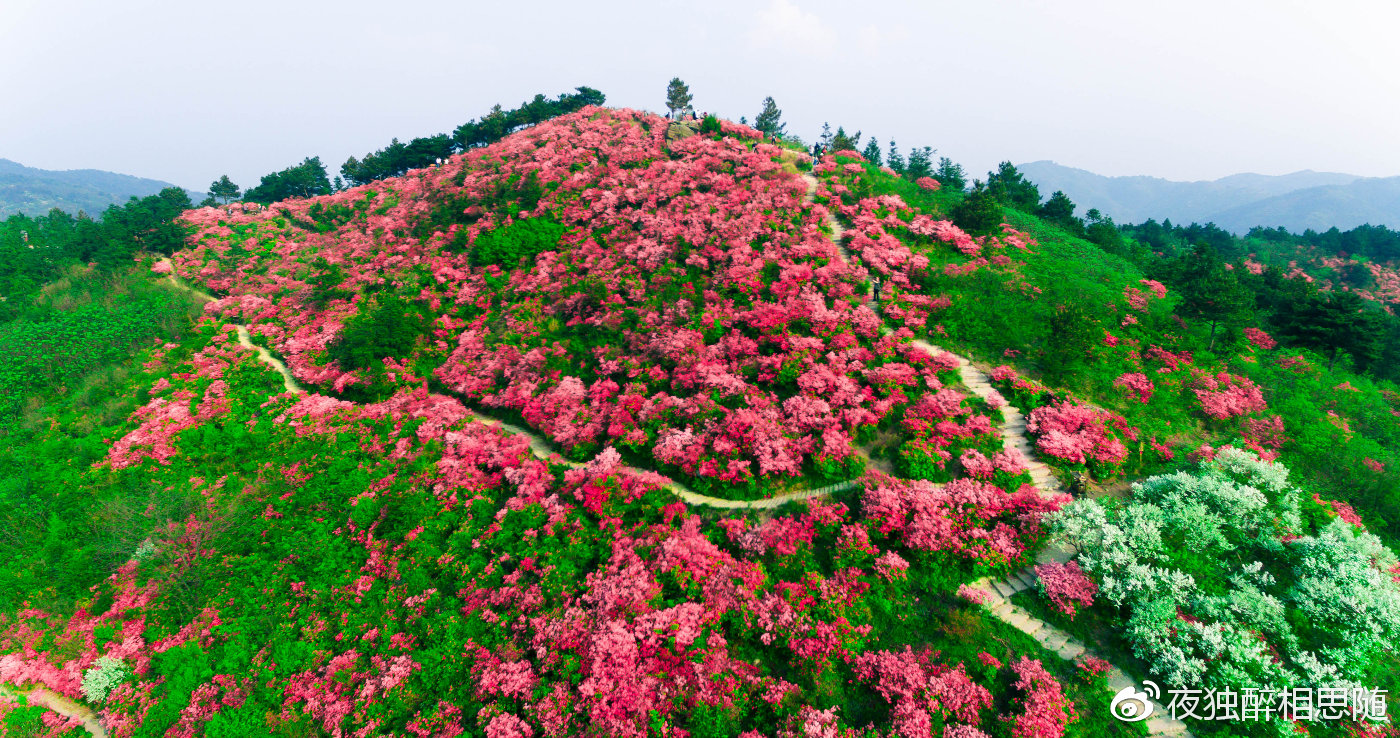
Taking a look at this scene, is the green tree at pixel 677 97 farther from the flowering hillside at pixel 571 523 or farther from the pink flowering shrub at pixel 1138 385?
the pink flowering shrub at pixel 1138 385

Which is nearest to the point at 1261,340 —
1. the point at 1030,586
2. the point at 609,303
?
the point at 1030,586

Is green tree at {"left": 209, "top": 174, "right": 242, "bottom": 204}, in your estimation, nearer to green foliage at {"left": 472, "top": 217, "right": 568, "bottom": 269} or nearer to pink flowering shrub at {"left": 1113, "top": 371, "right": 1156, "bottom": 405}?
green foliage at {"left": 472, "top": 217, "right": 568, "bottom": 269}

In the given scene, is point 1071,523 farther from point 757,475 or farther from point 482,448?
point 482,448

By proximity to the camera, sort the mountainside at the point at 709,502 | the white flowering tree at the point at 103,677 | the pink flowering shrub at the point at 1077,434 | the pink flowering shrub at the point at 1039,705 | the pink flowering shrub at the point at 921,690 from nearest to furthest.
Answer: the pink flowering shrub at the point at 1039,705
the pink flowering shrub at the point at 921,690
the mountainside at the point at 709,502
the white flowering tree at the point at 103,677
the pink flowering shrub at the point at 1077,434

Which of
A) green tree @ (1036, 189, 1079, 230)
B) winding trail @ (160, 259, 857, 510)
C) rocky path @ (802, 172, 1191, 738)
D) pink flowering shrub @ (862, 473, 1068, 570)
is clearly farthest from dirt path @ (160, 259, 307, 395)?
green tree @ (1036, 189, 1079, 230)

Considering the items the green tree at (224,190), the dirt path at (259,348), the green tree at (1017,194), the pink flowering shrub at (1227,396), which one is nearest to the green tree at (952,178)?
the green tree at (1017,194)

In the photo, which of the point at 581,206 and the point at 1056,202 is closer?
the point at 581,206

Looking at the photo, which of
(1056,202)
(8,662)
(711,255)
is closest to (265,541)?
(8,662)
